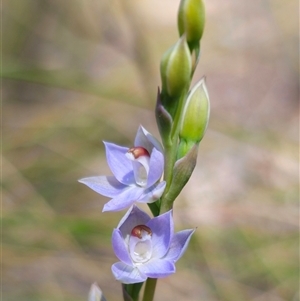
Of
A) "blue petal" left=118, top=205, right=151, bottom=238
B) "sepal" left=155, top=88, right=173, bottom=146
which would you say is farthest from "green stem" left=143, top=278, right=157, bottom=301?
"sepal" left=155, top=88, right=173, bottom=146

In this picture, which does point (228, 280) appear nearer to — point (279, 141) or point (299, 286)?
point (299, 286)

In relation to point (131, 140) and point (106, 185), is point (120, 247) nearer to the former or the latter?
point (106, 185)

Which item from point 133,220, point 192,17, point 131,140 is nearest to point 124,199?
point 133,220

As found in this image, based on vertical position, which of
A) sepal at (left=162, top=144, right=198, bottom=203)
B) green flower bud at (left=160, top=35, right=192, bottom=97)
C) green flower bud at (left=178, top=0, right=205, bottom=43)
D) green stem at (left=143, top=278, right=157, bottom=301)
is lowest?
green stem at (left=143, top=278, right=157, bottom=301)

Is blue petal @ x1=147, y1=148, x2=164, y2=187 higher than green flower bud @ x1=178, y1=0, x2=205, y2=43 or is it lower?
lower

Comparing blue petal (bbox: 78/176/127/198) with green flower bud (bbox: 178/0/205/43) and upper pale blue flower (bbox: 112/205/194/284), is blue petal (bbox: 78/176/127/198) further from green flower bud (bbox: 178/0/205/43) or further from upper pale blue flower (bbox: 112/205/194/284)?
green flower bud (bbox: 178/0/205/43)

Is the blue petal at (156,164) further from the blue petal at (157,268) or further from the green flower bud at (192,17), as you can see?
the green flower bud at (192,17)

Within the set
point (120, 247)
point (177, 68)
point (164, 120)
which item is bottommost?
point (120, 247)

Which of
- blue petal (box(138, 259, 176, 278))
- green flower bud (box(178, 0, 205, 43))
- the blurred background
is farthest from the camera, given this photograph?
the blurred background

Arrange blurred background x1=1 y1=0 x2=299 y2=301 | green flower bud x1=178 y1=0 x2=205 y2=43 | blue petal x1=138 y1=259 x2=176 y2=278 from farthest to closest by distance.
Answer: blurred background x1=1 y1=0 x2=299 y2=301 → green flower bud x1=178 y1=0 x2=205 y2=43 → blue petal x1=138 y1=259 x2=176 y2=278
